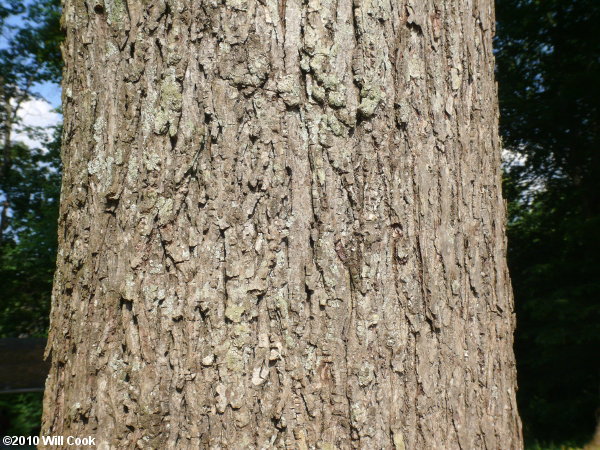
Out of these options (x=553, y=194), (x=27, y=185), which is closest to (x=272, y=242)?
(x=553, y=194)

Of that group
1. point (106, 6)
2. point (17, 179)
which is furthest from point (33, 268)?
point (106, 6)

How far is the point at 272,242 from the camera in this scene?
1.10m

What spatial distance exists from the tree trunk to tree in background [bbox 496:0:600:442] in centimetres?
647

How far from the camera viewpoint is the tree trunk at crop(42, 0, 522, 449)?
109 cm

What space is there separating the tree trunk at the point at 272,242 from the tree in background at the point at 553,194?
255 inches

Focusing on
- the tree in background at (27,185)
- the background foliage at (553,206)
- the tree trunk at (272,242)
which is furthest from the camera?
the tree in background at (27,185)

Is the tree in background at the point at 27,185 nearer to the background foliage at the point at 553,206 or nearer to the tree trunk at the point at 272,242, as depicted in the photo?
the background foliage at the point at 553,206

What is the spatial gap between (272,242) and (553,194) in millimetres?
7907

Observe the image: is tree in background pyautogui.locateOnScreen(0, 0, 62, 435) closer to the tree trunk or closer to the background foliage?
the background foliage

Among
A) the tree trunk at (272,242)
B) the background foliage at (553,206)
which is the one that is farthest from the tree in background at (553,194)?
the tree trunk at (272,242)

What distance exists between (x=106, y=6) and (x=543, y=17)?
830 cm

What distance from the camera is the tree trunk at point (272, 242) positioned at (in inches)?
42.8

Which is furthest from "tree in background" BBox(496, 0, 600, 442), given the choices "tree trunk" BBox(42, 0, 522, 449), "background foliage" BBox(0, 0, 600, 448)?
"tree trunk" BBox(42, 0, 522, 449)

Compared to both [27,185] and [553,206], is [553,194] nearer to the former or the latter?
[553,206]
